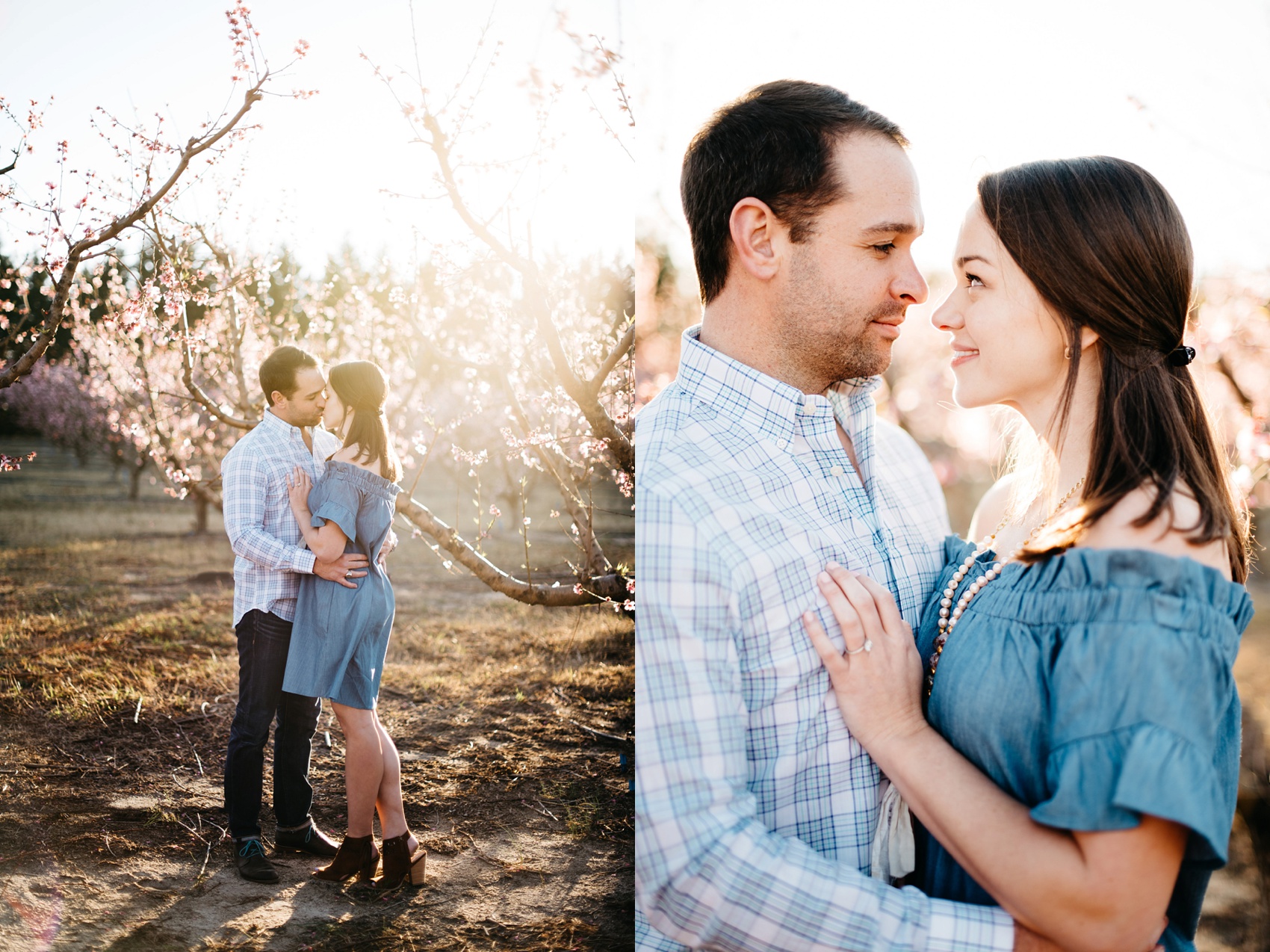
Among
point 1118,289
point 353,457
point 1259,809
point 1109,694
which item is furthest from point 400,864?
point 1259,809

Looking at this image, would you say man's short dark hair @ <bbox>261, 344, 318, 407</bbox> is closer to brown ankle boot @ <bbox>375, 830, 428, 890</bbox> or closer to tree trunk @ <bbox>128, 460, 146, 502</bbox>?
tree trunk @ <bbox>128, 460, 146, 502</bbox>

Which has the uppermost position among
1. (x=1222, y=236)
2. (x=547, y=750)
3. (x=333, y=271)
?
(x=1222, y=236)

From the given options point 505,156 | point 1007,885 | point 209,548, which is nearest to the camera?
point 1007,885

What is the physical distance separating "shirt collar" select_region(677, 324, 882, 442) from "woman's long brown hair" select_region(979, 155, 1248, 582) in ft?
1.41

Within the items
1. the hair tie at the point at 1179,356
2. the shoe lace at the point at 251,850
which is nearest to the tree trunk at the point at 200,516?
the shoe lace at the point at 251,850

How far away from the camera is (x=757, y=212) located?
141cm

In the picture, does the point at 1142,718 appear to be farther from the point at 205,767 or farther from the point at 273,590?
the point at 205,767

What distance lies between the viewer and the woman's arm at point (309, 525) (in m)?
1.51

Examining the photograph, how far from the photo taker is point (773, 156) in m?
1.41

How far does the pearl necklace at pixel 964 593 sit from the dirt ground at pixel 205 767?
863 mm

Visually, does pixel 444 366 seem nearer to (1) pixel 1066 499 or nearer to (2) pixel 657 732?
(2) pixel 657 732

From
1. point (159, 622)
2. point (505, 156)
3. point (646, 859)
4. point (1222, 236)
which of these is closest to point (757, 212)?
point (505, 156)

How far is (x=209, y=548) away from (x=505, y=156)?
106cm

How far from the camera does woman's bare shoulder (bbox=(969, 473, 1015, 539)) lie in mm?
1695
